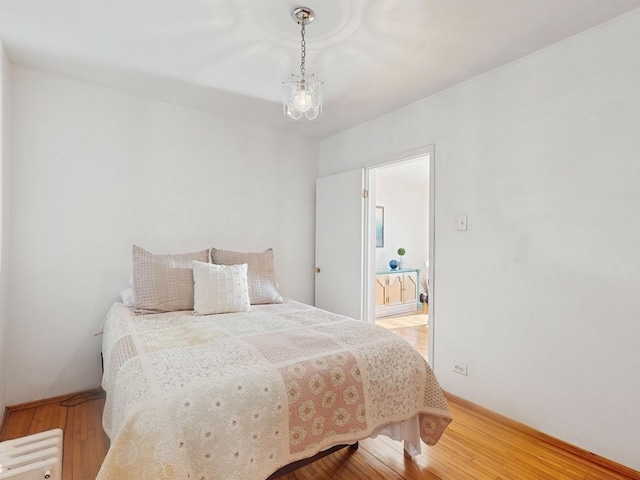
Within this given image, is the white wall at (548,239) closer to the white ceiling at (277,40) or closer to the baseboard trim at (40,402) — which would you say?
the white ceiling at (277,40)

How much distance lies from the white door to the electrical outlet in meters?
1.03

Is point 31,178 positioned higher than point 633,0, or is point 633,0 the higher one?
point 633,0

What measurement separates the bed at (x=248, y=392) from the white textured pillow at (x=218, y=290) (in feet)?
0.18

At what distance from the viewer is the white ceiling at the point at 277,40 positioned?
5.64 feet

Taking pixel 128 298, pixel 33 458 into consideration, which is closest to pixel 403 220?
pixel 128 298

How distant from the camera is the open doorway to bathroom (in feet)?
17.3

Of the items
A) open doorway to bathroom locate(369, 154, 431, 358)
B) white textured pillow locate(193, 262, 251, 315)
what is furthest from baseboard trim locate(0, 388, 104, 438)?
open doorway to bathroom locate(369, 154, 431, 358)

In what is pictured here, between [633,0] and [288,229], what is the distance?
3057mm

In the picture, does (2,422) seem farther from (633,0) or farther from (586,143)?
(633,0)

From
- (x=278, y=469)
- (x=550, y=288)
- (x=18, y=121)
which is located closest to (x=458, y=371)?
(x=550, y=288)

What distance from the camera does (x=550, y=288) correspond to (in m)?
2.06

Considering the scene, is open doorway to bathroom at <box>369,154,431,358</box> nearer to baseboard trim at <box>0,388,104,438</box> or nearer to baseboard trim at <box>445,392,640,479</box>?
baseboard trim at <box>445,392,640,479</box>

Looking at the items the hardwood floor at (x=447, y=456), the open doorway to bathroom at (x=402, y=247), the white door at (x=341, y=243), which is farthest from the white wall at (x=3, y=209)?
the open doorway to bathroom at (x=402, y=247)

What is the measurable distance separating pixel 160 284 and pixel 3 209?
1.06 metres
